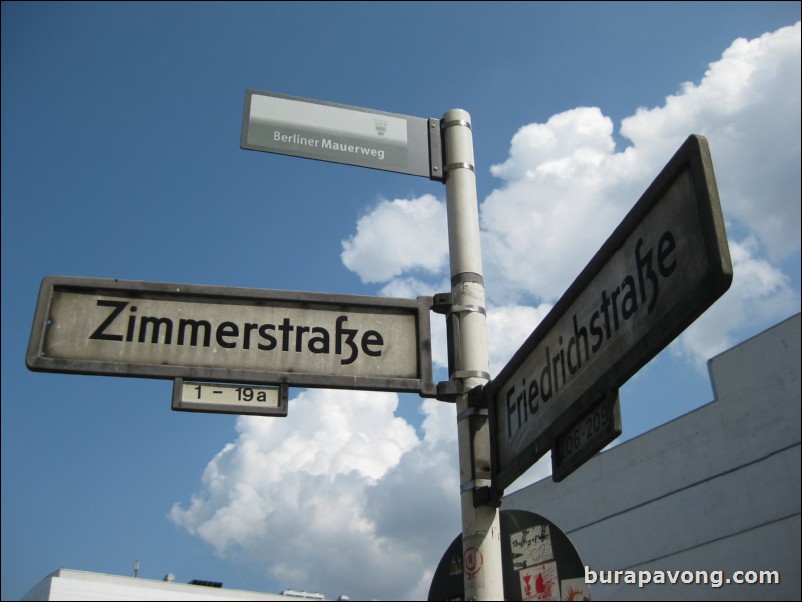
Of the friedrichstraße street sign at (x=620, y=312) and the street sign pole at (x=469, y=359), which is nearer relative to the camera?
the friedrichstraße street sign at (x=620, y=312)

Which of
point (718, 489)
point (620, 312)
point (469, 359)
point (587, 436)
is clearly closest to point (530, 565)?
point (469, 359)

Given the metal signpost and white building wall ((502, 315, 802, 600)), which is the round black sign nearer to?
the metal signpost

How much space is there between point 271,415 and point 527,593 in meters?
2.36

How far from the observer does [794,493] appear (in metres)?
24.3

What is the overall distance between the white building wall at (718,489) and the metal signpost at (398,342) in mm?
24025

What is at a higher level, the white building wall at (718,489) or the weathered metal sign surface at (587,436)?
the white building wall at (718,489)

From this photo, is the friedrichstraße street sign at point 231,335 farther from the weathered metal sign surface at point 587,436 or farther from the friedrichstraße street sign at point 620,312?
the weathered metal sign surface at point 587,436

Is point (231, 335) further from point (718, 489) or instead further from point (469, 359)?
point (718, 489)

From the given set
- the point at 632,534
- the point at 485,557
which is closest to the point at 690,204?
the point at 485,557

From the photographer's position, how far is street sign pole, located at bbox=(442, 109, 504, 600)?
11.2 ft

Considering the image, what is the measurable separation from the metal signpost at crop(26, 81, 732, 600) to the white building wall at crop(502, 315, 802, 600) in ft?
78.8

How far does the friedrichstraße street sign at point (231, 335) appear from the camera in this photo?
12.2 ft

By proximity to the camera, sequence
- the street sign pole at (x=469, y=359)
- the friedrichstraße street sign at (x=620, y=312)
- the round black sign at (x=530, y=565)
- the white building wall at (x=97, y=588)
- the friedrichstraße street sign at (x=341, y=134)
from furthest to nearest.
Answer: the white building wall at (x=97, y=588) → the round black sign at (x=530, y=565) → the friedrichstraße street sign at (x=341, y=134) → the street sign pole at (x=469, y=359) → the friedrichstraße street sign at (x=620, y=312)

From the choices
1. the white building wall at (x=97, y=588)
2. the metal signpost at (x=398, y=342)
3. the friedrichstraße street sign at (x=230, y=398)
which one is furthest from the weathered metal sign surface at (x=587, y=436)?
the white building wall at (x=97, y=588)
